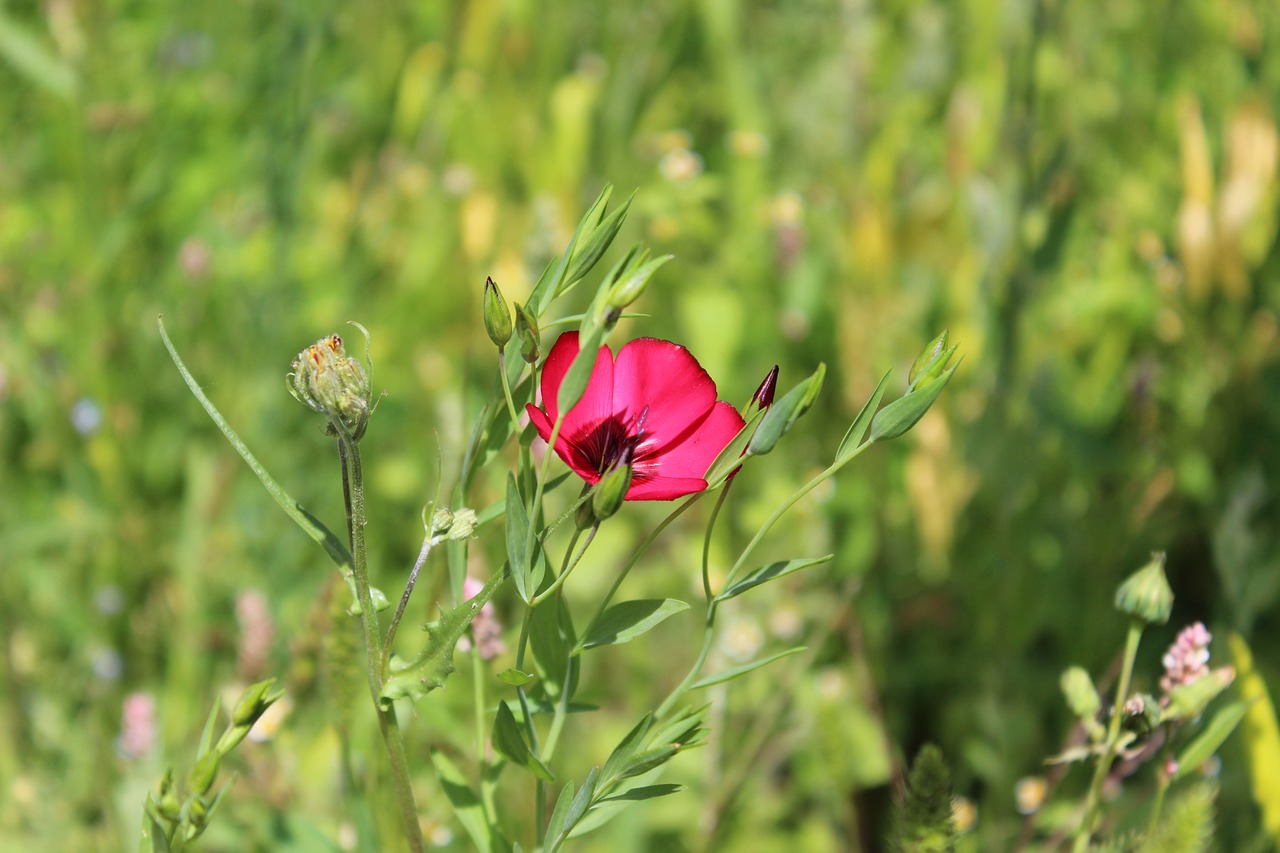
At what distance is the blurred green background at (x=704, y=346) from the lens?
138 centimetres

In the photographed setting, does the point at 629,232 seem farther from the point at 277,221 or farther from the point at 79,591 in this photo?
the point at 79,591

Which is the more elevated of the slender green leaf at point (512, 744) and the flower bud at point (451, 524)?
the flower bud at point (451, 524)

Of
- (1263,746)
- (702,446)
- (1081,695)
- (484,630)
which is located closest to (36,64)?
(484,630)

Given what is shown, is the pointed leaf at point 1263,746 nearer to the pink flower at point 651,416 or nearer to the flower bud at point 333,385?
the pink flower at point 651,416

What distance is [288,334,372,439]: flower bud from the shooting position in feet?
1.94

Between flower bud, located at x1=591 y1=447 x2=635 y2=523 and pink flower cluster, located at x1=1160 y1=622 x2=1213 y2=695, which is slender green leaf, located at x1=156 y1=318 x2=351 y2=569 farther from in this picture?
pink flower cluster, located at x1=1160 y1=622 x2=1213 y2=695

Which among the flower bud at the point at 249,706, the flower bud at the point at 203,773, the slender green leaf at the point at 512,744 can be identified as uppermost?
the flower bud at the point at 249,706

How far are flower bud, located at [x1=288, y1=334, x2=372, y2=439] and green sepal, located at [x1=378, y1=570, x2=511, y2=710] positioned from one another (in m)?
0.11

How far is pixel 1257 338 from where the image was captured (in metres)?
1.67

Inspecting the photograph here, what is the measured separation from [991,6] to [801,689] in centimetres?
161

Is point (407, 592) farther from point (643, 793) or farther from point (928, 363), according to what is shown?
point (928, 363)

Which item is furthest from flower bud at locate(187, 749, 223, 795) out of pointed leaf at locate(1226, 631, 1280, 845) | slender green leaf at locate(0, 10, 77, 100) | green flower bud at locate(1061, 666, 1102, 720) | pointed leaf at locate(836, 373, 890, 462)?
slender green leaf at locate(0, 10, 77, 100)

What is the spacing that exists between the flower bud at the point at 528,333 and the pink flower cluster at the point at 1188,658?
0.49 m

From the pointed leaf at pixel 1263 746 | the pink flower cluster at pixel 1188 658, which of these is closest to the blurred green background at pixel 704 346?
the pointed leaf at pixel 1263 746
